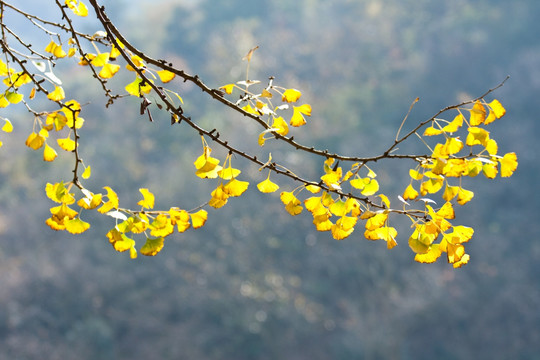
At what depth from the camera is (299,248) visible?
9156mm

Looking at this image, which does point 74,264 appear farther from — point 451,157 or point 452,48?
point 451,157

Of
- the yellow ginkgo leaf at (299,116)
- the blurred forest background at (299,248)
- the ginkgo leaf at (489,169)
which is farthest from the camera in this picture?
the blurred forest background at (299,248)

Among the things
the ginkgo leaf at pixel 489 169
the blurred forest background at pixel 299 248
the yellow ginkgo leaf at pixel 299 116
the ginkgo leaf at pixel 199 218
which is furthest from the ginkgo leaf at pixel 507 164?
the blurred forest background at pixel 299 248

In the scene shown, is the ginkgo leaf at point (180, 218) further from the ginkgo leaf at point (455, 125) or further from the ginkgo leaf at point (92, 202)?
the ginkgo leaf at point (455, 125)

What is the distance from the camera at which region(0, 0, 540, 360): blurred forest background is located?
8.21 metres

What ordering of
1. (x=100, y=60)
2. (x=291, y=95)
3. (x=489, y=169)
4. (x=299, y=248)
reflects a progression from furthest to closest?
1. (x=299, y=248)
2. (x=100, y=60)
3. (x=291, y=95)
4. (x=489, y=169)

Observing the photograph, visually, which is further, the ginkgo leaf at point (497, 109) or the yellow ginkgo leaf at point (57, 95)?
the yellow ginkgo leaf at point (57, 95)

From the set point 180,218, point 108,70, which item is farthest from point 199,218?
point 108,70

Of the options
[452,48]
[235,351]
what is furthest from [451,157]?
[452,48]

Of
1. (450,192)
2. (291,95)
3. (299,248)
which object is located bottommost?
(450,192)

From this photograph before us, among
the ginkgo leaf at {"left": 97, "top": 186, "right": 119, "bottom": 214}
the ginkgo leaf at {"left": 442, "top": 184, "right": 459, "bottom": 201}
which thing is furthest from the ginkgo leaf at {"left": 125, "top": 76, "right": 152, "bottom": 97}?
the ginkgo leaf at {"left": 442, "top": 184, "right": 459, "bottom": 201}

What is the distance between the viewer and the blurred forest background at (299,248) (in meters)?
8.21

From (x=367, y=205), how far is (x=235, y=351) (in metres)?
7.39

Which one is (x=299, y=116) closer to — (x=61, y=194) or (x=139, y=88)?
(x=139, y=88)
